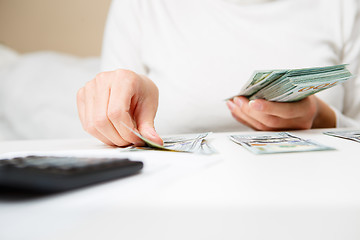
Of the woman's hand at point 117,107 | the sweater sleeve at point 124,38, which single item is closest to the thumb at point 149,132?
the woman's hand at point 117,107

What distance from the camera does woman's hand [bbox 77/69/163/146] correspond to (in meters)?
0.47

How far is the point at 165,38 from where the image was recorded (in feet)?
3.59

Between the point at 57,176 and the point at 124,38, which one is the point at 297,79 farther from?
the point at 124,38

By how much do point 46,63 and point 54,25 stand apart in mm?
554

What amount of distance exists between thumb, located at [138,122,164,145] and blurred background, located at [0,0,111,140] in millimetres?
750

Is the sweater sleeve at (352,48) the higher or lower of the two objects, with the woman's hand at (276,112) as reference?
higher

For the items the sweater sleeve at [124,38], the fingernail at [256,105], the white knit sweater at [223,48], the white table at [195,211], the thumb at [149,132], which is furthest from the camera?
the sweater sleeve at [124,38]

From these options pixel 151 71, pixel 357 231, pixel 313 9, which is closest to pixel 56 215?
pixel 357 231

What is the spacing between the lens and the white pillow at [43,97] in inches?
46.3

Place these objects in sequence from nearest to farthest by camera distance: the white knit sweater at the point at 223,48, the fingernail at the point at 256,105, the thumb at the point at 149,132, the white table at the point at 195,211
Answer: the white table at the point at 195,211 < the thumb at the point at 149,132 < the fingernail at the point at 256,105 < the white knit sweater at the point at 223,48

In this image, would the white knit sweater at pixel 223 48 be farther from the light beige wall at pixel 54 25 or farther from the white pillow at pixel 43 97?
the light beige wall at pixel 54 25

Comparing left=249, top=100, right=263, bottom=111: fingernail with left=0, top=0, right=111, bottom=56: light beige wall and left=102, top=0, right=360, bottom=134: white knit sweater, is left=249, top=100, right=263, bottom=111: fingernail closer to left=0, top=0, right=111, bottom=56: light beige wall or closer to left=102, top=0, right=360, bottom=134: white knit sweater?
left=102, top=0, right=360, bottom=134: white knit sweater

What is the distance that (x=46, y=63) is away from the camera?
4.32 feet

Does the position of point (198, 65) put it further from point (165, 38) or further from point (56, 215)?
point (56, 215)
